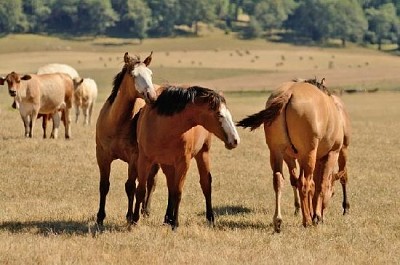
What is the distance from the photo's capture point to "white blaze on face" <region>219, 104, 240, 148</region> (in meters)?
9.23

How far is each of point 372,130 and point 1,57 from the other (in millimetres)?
69007

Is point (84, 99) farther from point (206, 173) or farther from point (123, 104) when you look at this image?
point (123, 104)

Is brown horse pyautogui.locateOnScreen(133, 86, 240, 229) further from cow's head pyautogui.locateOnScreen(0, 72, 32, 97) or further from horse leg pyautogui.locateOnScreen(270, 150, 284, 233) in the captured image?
cow's head pyautogui.locateOnScreen(0, 72, 32, 97)

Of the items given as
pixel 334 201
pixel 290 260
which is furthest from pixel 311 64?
pixel 290 260

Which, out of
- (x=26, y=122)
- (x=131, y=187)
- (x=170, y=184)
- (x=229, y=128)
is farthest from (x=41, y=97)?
(x=229, y=128)

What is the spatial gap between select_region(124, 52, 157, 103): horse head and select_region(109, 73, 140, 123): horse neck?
248 mm

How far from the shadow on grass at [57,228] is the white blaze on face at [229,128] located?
1.99 m

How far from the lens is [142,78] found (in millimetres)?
10062

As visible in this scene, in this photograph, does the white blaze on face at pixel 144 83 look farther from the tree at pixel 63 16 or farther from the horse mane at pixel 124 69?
the tree at pixel 63 16

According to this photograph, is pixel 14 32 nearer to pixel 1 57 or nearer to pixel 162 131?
pixel 1 57

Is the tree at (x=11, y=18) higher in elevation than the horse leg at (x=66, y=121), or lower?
lower

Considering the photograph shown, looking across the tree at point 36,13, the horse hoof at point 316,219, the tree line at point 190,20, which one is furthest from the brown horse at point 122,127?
the tree at point 36,13

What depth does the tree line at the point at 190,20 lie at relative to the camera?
139 meters

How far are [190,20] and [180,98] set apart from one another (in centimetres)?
13900
